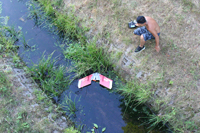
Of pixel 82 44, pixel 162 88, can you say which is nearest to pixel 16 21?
pixel 82 44

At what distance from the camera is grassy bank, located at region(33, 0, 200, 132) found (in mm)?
3424

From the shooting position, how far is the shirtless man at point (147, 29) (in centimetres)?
329

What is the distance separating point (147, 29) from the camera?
3461 mm

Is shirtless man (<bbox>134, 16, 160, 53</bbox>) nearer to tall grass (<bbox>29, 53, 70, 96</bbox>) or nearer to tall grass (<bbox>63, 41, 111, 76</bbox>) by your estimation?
tall grass (<bbox>63, 41, 111, 76</bbox>)

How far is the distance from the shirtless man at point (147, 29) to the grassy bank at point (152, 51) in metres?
0.19

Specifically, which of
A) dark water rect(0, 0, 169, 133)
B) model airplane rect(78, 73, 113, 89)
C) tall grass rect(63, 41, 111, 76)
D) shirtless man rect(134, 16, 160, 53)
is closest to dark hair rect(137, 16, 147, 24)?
shirtless man rect(134, 16, 160, 53)

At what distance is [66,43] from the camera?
4.42m

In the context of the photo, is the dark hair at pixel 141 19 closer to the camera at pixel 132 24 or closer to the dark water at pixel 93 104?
the camera at pixel 132 24

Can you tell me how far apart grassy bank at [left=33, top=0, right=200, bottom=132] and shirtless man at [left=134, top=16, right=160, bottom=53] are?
0.62ft

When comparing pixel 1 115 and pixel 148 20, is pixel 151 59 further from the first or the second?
pixel 1 115

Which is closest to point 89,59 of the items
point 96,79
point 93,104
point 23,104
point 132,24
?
point 96,79

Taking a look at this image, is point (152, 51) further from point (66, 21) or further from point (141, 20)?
point (66, 21)

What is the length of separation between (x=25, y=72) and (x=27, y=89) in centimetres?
56

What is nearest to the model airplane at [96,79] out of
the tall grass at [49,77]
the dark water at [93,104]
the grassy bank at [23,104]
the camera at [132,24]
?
the dark water at [93,104]
